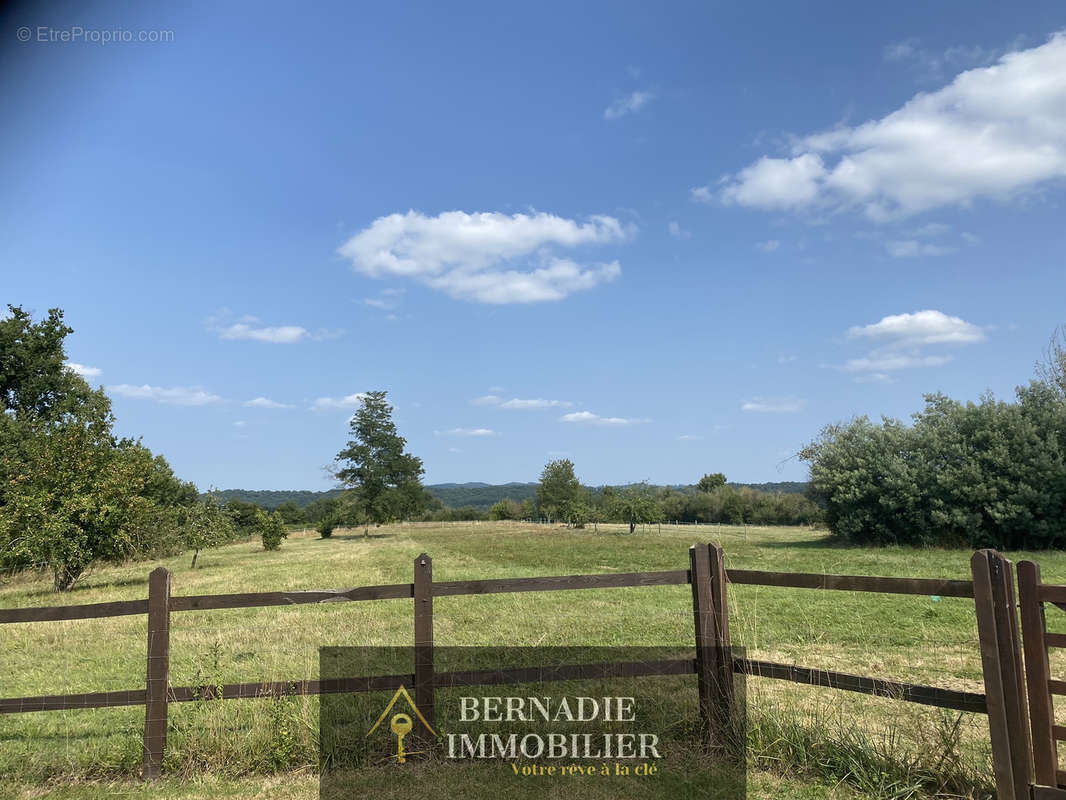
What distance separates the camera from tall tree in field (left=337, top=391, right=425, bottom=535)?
6128 cm

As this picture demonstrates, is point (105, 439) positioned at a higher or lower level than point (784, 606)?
higher

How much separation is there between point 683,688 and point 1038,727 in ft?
11.1

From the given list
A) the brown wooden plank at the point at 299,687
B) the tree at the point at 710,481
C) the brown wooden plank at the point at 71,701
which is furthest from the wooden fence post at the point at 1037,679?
the tree at the point at 710,481

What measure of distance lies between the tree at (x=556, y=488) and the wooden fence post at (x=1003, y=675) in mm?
71575

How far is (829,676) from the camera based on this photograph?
15.9 feet

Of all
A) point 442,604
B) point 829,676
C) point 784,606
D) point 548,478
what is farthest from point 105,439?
point 548,478

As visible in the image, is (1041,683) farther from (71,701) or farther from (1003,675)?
(71,701)

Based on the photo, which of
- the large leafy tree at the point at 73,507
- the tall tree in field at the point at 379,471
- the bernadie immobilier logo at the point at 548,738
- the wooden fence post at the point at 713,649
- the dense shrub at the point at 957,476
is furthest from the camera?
the tall tree in field at the point at 379,471

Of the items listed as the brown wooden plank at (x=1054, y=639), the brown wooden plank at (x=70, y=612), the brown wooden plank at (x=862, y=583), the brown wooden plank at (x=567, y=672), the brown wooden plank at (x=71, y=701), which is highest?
the brown wooden plank at (x=862, y=583)

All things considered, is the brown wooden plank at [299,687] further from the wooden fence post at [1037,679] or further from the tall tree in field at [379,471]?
the tall tree in field at [379,471]

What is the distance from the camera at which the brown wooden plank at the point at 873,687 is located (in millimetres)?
4367

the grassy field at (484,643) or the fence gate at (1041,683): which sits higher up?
the fence gate at (1041,683)

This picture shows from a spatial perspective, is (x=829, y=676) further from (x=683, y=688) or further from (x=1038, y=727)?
(x=683, y=688)

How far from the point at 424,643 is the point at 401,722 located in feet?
2.25
